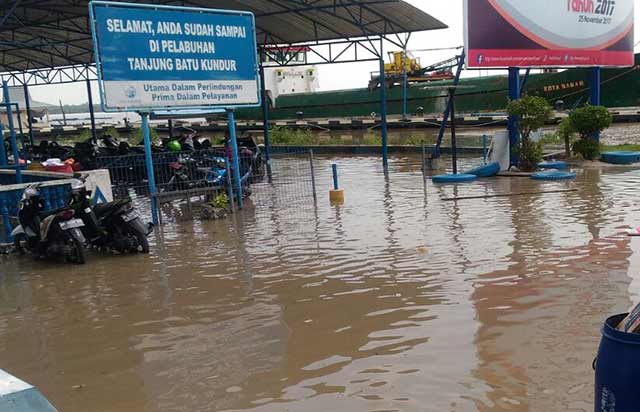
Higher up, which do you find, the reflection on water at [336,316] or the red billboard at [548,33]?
the red billboard at [548,33]

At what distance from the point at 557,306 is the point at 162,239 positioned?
19.7 ft

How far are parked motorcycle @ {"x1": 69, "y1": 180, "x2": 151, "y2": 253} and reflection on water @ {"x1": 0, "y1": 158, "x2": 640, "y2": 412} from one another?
10.7 inches

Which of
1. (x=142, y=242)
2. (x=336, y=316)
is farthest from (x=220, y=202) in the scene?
(x=336, y=316)

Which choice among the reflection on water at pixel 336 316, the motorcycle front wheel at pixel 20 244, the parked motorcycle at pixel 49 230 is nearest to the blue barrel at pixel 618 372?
the reflection on water at pixel 336 316

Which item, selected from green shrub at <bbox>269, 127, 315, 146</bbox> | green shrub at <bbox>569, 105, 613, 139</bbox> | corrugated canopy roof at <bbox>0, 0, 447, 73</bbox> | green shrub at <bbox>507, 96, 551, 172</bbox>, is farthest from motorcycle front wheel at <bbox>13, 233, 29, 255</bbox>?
green shrub at <bbox>269, 127, 315, 146</bbox>

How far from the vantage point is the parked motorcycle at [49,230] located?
7.58 metres

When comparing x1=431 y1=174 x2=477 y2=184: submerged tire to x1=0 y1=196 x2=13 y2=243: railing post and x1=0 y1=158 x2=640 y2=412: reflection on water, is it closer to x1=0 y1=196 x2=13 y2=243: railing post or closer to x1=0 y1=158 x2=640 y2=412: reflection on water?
x1=0 y1=158 x2=640 y2=412: reflection on water

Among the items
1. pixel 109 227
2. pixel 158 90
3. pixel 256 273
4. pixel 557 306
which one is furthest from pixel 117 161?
pixel 557 306

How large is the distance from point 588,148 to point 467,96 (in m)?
26.2

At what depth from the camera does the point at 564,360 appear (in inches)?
157

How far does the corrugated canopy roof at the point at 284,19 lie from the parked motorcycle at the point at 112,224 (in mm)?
7645

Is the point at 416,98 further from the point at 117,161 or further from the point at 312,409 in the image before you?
the point at 312,409

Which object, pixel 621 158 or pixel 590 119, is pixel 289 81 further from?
pixel 621 158

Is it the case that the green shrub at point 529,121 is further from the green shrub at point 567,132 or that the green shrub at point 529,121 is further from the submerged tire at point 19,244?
the submerged tire at point 19,244
